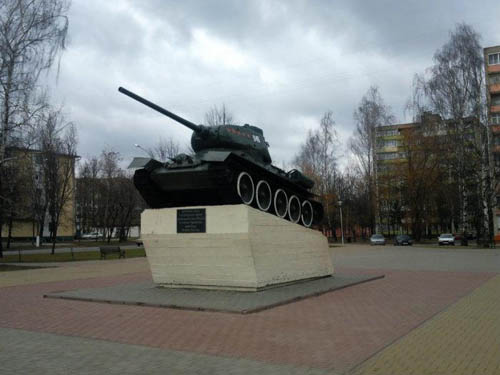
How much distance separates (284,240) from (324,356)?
689 cm

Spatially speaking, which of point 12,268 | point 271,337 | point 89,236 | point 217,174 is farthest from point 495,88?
point 89,236

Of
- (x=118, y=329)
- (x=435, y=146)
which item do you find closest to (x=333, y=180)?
(x=435, y=146)

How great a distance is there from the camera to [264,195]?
13.4m

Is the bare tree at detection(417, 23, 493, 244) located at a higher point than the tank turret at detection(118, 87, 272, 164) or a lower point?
higher

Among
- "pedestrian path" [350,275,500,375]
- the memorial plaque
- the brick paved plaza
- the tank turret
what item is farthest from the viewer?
the tank turret

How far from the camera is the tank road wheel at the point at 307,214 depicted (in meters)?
16.2

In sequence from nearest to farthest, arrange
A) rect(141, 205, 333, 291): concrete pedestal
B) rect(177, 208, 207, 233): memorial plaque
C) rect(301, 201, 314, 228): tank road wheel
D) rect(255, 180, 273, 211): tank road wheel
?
rect(141, 205, 333, 291): concrete pedestal < rect(177, 208, 207, 233): memorial plaque < rect(255, 180, 273, 211): tank road wheel < rect(301, 201, 314, 228): tank road wheel

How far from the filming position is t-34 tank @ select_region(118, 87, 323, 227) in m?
11.7

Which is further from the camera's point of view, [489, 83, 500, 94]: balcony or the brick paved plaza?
[489, 83, 500, 94]: balcony

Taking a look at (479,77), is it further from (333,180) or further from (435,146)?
(333,180)

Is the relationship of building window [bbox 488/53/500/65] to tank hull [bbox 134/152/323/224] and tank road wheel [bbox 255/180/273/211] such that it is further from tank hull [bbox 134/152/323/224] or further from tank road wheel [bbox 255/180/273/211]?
tank road wheel [bbox 255/180/273/211]

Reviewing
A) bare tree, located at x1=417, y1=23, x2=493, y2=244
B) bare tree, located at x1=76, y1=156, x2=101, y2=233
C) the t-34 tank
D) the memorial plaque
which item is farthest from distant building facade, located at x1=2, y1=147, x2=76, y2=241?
bare tree, located at x1=417, y1=23, x2=493, y2=244

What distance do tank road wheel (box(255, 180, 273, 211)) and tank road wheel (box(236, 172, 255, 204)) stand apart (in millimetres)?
442

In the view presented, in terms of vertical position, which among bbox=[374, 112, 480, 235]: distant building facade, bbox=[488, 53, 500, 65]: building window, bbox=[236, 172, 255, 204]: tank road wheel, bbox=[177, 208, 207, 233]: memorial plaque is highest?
bbox=[488, 53, 500, 65]: building window
